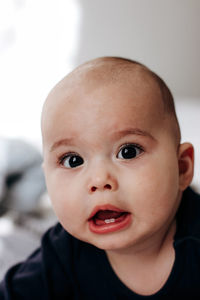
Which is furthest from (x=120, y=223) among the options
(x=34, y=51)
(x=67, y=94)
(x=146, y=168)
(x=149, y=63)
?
(x=34, y=51)

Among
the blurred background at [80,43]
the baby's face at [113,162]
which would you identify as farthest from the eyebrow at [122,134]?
the blurred background at [80,43]

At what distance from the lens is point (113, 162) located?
582 mm

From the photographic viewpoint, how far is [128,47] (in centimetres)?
177

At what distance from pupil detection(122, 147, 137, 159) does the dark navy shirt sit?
235 mm

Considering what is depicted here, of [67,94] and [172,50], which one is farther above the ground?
[67,94]

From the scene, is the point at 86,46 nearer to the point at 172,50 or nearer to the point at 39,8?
the point at 39,8

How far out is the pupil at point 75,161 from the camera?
61 cm

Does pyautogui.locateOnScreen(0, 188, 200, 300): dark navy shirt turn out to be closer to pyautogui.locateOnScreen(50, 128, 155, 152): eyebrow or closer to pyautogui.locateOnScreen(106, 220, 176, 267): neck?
pyautogui.locateOnScreen(106, 220, 176, 267): neck

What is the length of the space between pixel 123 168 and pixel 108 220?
3.4 inches

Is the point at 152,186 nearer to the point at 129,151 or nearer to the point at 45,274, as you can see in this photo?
the point at 129,151

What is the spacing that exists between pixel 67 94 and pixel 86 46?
1.26 meters

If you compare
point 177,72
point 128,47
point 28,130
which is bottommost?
point 28,130

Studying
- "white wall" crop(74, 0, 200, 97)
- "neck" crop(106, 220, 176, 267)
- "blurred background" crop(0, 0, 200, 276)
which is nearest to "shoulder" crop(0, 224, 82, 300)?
"neck" crop(106, 220, 176, 267)

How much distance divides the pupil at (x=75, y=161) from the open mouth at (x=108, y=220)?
0.08m
